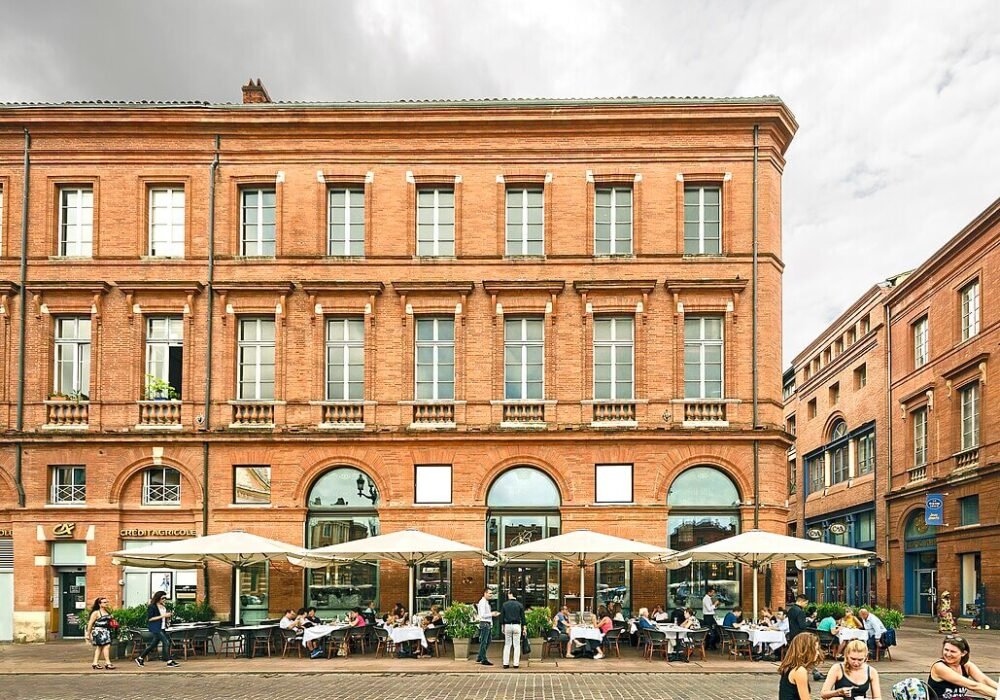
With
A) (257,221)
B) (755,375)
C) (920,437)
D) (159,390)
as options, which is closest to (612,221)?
(755,375)

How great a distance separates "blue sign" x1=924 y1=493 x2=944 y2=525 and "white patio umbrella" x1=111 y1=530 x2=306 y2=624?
25.9 meters

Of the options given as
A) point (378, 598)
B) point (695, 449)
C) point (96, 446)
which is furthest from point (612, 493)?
point (96, 446)

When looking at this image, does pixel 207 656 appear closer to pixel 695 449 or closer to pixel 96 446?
pixel 96 446

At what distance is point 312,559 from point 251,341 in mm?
7113

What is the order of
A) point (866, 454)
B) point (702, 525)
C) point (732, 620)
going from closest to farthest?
point (732, 620) → point (702, 525) → point (866, 454)

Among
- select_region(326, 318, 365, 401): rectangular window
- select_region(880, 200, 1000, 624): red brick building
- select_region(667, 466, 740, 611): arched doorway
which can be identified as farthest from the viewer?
select_region(880, 200, 1000, 624): red brick building

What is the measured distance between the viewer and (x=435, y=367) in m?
31.6

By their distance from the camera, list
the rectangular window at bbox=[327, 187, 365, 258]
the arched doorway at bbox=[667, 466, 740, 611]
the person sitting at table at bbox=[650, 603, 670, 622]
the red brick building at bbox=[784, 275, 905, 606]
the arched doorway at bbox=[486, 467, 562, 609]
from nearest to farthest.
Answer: the person sitting at table at bbox=[650, 603, 670, 622], the arched doorway at bbox=[667, 466, 740, 611], the arched doorway at bbox=[486, 467, 562, 609], the rectangular window at bbox=[327, 187, 365, 258], the red brick building at bbox=[784, 275, 905, 606]

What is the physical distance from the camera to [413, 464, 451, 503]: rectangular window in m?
31.0

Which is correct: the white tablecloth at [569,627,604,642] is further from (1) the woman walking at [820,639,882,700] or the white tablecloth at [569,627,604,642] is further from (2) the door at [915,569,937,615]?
(2) the door at [915,569,937,615]

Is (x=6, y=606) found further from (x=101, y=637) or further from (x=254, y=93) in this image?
(x=254, y=93)

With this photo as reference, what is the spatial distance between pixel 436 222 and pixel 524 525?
8.98 metres

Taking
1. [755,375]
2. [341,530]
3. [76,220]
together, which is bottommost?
[341,530]

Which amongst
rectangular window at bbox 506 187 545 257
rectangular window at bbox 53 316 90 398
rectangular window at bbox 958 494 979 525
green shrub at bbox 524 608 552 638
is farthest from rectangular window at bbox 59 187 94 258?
rectangular window at bbox 958 494 979 525
